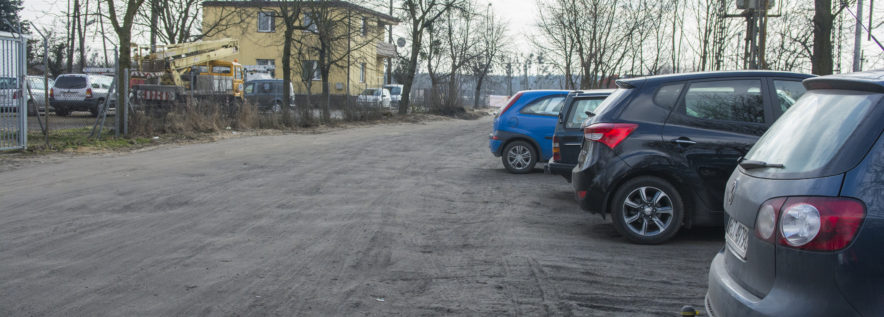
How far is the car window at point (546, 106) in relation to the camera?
41.5 feet

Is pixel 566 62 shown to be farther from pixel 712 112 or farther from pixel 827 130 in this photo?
pixel 827 130

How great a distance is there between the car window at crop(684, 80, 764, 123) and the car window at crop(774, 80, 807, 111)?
0.17 metres

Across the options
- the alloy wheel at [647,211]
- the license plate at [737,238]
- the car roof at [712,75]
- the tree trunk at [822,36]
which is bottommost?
the alloy wheel at [647,211]

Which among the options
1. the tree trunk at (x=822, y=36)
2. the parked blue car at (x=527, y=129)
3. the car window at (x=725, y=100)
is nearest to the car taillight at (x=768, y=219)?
the car window at (x=725, y=100)

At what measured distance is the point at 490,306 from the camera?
468 centimetres

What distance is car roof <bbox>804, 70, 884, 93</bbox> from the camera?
2.83 metres

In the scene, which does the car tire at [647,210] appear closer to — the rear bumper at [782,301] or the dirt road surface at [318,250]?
the dirt road surface at [318,250]

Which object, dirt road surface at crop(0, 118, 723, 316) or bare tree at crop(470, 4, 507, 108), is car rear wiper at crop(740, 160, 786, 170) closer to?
dirt road surface at crop(0, 118, 723, 316)

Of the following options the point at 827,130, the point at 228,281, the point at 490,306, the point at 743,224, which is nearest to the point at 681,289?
the point at 490,306

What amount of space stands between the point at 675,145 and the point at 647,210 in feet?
2.10

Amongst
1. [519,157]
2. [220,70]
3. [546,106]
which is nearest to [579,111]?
[546,106]

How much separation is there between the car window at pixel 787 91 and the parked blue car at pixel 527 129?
5.87 meters

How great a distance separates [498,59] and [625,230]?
51441mm

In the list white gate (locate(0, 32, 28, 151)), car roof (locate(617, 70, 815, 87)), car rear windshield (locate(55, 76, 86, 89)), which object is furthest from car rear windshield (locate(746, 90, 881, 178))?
car rear windshield (locate(55, 76, 86, 89))
